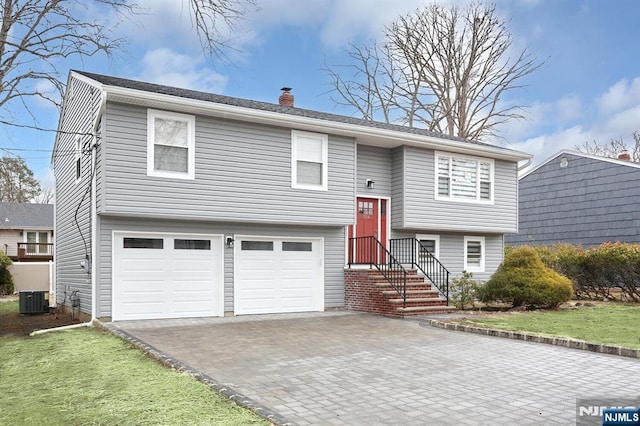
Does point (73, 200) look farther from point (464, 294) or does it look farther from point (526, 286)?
point (526, 286)

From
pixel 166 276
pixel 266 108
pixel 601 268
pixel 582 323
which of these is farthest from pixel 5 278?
pixel 601 268

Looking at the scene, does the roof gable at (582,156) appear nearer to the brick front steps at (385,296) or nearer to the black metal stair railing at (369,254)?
the brick front steps at (385,296)

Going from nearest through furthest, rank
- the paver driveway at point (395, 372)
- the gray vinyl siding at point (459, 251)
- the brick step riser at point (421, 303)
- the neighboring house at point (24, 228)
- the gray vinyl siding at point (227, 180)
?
the paver driveway at point (395, 372)
the gray vinyl siding at point (227, 180)
the brick step riser at point (421, 303)
the gray vinyl siding at point (459, 251)
the neighboring house at point (24, 228)

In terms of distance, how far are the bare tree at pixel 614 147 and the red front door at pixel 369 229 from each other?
27954 mm

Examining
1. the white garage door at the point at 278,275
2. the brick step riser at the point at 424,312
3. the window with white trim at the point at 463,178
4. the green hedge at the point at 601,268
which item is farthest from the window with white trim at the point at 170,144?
the green hedge at the point at 601,268

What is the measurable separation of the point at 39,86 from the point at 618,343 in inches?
568

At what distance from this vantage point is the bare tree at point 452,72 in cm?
2886

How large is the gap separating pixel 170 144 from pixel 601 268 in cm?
1393

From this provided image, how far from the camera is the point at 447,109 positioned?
2864 centimetres

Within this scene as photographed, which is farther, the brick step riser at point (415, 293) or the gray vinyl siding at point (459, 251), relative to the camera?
the gray vinyl siding at point (459, 251)

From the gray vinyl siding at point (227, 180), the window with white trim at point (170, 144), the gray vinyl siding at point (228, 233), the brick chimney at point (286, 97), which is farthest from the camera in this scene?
the brick chimney at point (286, 97)

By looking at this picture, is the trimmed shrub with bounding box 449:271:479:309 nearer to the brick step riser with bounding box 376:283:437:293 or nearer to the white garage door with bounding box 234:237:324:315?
the brick step riser with bounding box 376:283:437:293

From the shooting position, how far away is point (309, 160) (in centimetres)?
1397

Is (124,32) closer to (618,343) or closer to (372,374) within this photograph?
(372,374)
